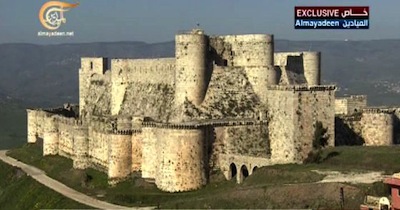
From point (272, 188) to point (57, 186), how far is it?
Answer: 99.4 ft

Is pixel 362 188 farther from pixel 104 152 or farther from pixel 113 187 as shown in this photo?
pixel 104 152

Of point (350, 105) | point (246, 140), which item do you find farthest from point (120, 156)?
point (350, 105)

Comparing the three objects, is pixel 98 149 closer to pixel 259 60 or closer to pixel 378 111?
pixel 259 60

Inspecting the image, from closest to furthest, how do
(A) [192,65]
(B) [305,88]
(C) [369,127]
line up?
1. (B) [305,88]
2. (A) [192,65]
3. (C) [369,127]

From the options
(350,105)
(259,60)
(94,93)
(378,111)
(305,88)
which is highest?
(259,60)

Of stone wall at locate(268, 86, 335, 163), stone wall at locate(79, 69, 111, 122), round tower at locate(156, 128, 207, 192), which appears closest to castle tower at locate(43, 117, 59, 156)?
stone wall at locate(79, 69, 111, 122)

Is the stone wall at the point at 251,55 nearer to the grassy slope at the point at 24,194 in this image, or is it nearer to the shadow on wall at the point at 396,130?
the shadow on wall at the point at 396,130

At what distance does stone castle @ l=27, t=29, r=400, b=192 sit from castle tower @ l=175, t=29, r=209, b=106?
0.30ft

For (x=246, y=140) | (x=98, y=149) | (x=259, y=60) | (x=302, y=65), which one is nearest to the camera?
(x=246, y=140)

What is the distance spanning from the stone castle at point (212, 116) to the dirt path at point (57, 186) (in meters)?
3.71

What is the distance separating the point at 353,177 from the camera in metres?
60.0

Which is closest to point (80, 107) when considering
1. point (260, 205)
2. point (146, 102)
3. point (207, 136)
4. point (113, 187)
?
point (146, 102)

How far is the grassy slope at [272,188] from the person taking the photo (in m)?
54.4

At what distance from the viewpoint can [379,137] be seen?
80312 mm
